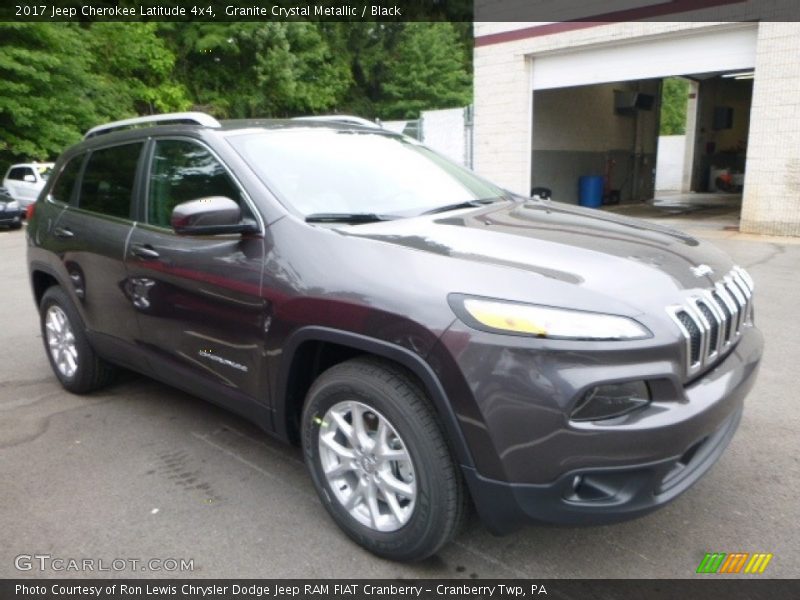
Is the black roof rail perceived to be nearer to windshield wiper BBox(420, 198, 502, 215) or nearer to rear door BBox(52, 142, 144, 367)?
rear door BBox(52, 142, 144, 367)

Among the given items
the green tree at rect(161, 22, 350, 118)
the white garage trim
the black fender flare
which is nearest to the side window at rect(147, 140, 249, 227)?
the black fender flare

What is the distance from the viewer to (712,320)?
2383mm

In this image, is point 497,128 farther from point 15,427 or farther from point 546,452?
point 546,452

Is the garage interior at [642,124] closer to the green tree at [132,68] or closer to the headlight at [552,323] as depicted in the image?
the headlight at [552,323]

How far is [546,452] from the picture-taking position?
2.12 m

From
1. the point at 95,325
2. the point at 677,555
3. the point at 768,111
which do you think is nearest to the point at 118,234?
the point at 95,325

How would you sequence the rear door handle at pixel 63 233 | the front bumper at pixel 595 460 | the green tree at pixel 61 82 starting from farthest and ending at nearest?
the green tree at pixel 61 82 < the rear door handle at pixel 63 233 < the front bumper at pixel 595 460

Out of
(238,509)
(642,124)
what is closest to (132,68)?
(642,124)

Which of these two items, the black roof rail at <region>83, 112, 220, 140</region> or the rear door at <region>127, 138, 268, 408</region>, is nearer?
the rear door at <region>127, 138, 268, 408</region>

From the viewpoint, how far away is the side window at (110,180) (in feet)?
12.5

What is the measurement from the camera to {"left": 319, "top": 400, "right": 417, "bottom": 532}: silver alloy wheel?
8.09 ft

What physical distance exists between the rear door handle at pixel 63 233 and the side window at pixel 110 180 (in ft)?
0.58

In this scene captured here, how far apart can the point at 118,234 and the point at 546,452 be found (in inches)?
107

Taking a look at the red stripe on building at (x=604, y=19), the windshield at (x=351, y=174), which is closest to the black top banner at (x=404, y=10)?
the red stripe on building at (x=604, y=19)
